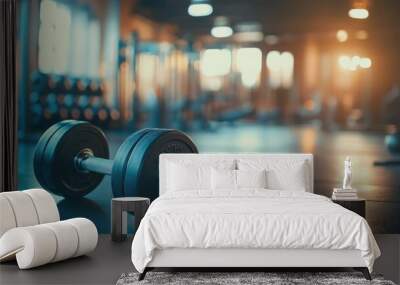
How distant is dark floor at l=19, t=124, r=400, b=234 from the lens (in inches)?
293

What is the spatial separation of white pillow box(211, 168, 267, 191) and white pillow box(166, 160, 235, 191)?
10cm

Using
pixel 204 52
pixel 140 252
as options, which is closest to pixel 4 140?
pixel 204 52

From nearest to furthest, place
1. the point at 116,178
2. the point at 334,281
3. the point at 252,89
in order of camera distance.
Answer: the point at 334,281 < the point at 116,178 < the point at 252,89

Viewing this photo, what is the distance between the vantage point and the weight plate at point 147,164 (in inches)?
275

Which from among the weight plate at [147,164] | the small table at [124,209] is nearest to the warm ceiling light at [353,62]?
the weight plate at [147,164]

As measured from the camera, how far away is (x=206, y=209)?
5059mm

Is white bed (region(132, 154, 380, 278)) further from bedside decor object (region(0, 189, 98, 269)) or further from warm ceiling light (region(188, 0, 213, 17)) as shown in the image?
warm ceiling light (region(188, 0, 213, 17))

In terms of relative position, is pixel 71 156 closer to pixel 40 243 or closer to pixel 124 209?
pixel 124 209

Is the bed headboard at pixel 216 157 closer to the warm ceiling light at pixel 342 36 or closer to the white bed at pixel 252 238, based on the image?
the warm ceiling light at pixel 342 36

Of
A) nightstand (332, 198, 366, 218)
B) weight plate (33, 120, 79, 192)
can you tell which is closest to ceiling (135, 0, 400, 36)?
weight plate (33, 120, 79, 192)

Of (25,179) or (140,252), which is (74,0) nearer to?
(25,179)

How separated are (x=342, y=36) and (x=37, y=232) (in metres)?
3.92

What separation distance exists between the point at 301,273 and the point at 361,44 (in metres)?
3.17

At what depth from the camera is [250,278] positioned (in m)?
4.98
